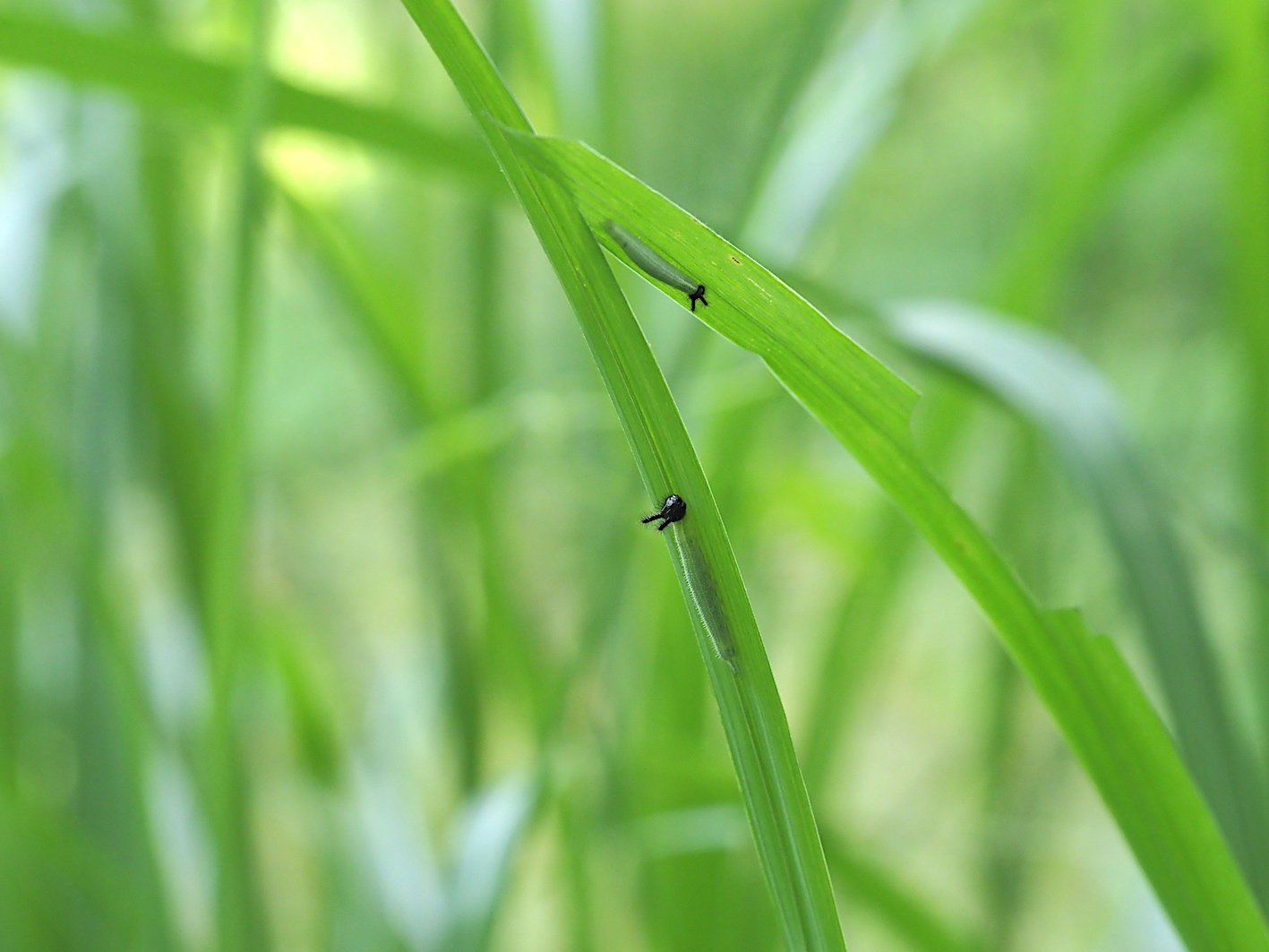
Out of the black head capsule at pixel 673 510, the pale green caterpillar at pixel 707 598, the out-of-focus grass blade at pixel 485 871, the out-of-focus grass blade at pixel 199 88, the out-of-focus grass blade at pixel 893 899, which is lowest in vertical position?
the out-of-focus grass blade at pixel 893 899

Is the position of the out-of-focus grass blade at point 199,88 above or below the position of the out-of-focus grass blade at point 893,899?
above

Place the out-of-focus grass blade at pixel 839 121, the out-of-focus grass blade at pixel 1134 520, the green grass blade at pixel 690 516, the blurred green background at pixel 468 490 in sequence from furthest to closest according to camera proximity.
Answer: the out-of-focus grass blade at pixel 839 121, the blurred green background at pixel 468 490, the out-of-focus grass blade at pixel 1134 520, the green grass blade at pixel 690 516

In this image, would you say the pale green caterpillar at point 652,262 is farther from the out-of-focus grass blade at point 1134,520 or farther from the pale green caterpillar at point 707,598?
the out-of-focus grass blade at point 1134,520

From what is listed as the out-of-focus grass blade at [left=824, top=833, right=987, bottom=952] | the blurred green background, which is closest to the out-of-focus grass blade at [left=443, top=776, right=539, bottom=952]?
the blurred green background

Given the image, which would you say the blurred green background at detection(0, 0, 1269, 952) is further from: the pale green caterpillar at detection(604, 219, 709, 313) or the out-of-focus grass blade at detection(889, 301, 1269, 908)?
the pale green caterpillar at detection(604, 219, 709, 313)

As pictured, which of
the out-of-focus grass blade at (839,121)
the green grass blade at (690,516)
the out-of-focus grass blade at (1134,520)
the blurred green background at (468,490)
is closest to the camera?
the green grass blade at (690,516)

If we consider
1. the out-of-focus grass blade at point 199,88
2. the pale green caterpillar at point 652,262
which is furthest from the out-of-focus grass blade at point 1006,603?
the out-of-focus grass blade at point 199,88
